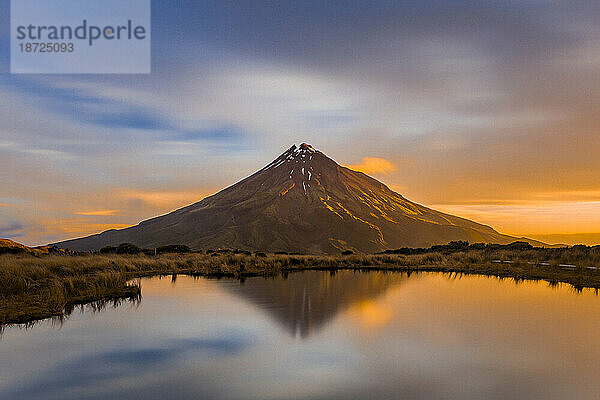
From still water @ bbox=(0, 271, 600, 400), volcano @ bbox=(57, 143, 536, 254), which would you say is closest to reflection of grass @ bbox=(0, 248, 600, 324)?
still water @ bbox=(0, 271, 600, 400)

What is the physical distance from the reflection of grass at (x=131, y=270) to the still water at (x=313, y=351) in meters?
2.16

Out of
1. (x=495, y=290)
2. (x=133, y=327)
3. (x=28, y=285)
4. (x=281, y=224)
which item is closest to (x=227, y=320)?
(x=133, y=327)

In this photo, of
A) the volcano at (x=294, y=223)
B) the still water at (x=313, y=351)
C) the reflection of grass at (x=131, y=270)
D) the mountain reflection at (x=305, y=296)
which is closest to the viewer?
the still water at (x=313, y=351)

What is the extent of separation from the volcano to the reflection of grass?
9990cm

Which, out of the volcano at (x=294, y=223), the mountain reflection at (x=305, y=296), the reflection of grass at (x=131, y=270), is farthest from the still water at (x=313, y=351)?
the volcano at (x=294, y=223)

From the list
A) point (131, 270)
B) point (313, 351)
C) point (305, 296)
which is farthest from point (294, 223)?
point (313, 351)

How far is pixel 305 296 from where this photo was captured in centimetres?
1712

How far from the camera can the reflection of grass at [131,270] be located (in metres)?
13.9

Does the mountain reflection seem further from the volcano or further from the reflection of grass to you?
the volcano

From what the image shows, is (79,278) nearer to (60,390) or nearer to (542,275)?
(60,390)

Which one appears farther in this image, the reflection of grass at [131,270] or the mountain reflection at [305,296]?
the reflection of grass at [131,270]

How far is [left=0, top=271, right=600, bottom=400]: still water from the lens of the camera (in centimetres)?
698

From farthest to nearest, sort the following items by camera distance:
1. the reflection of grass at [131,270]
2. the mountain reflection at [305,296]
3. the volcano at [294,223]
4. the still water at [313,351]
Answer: the volcano at [294,223] → the reflection of grass at [131,270] → the mountain reflection at [305,296] → the still water at [313,351]

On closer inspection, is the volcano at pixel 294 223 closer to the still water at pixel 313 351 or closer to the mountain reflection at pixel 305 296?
the mountain reflection at pixel 305 296
